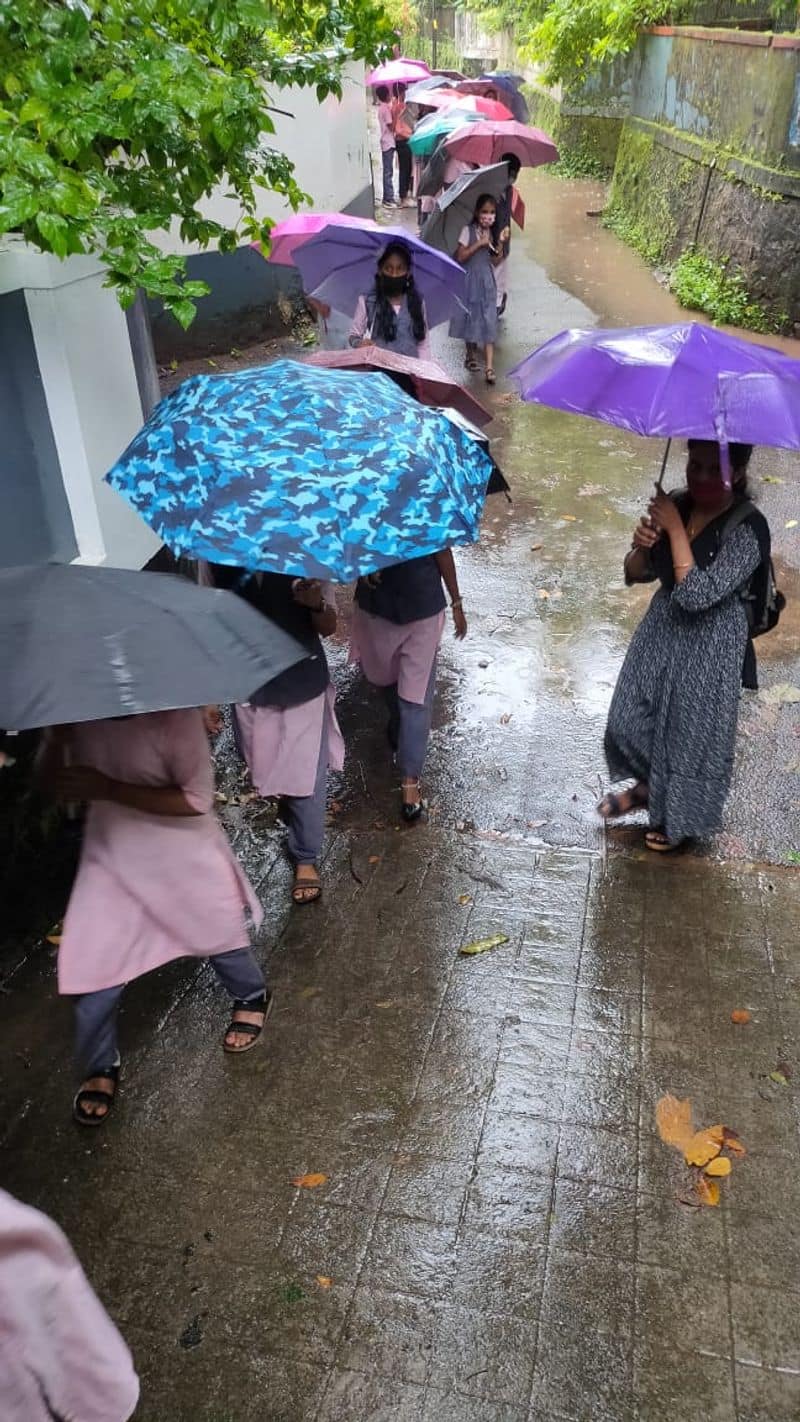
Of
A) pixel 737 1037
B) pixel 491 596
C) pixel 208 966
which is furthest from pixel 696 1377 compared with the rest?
pixel 491 596

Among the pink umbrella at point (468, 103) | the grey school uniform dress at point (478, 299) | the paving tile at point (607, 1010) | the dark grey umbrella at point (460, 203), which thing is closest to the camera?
the paving tile at point (607, 1010)

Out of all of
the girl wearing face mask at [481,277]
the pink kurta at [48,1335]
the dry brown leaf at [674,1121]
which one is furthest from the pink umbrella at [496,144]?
the pink kurta at [48,1335]

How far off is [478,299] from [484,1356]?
28.4ft

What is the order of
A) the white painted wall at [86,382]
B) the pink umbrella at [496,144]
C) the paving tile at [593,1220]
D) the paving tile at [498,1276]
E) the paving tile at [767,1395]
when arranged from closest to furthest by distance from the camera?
1. the paving tile at [767,1395]
2. the paving tile at [498,1276]
3. the paving tile at [593,1220]
4. the white painted wall at [86,382]
5. the pink umbrella at [496,144]

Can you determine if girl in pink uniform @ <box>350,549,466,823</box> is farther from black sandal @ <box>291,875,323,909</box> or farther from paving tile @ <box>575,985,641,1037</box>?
paving tile @ <box>575,985,641,1037</box>

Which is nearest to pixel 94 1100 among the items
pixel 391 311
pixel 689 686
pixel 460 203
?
pixel 689 686

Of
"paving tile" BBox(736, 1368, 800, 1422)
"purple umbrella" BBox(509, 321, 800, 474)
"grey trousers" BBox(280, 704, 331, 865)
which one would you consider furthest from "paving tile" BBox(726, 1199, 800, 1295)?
"purple umbrella" BBox(509, 321, 800, 474)

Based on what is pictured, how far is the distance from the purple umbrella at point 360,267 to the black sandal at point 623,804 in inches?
141

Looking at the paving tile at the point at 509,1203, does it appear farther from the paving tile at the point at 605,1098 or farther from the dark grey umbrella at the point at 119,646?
the dark grey umbrella at the point at 119,646

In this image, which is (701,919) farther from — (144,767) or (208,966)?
(144,767)

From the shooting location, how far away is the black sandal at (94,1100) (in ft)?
10.2

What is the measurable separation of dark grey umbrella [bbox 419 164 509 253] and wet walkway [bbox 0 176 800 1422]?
576 cm

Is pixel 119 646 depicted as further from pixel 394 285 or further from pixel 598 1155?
pixel 394 285

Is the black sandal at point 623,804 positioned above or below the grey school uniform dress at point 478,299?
below
